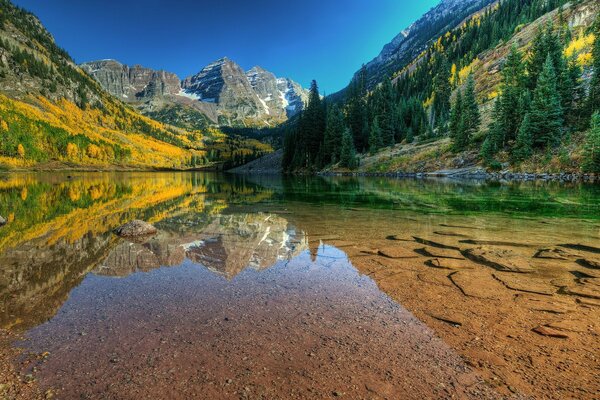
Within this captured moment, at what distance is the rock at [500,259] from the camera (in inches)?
385

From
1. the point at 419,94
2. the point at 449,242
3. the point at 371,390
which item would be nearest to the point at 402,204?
the point at 449,242

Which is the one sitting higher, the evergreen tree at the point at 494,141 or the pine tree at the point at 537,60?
the pine tree at the point at 537,60

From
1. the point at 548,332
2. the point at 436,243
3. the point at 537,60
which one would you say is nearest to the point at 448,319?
the point at 548,332

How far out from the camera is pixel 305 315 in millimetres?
7059

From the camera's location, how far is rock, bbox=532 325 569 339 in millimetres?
5996

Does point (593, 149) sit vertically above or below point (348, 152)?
below

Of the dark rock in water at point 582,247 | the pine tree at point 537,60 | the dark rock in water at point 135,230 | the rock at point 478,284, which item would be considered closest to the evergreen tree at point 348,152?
the pine tree at point 537,60

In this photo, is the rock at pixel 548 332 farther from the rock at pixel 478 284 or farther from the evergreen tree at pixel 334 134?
the evergreen tree at pixel 334 134

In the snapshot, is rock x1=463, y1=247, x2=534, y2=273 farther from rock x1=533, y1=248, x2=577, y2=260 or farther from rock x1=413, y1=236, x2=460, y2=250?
rock x1=533, y1=248, x2=577, y2=260

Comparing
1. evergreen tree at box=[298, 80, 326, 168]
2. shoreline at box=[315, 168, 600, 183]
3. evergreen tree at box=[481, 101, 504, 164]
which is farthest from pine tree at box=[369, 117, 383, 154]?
evergreen tree at box=[481, 101, 504, 164]

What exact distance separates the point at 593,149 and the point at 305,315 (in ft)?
187

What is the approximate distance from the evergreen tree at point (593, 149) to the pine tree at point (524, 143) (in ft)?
28.5

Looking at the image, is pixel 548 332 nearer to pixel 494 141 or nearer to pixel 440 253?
pixel 440 253

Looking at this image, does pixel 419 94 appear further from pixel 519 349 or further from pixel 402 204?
pixel 519 349
